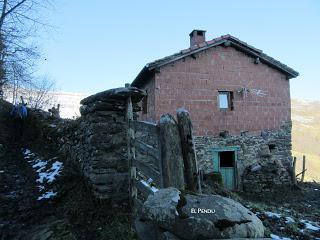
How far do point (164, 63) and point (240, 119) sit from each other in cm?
450

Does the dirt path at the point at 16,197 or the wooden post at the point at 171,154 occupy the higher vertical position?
the wooden post at the point at 171,154

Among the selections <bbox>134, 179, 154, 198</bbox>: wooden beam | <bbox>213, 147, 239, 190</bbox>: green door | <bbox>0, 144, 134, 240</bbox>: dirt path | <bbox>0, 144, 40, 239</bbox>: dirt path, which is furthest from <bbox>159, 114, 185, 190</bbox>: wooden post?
<bbox>213, 147, 239, 190</bbox>: green door

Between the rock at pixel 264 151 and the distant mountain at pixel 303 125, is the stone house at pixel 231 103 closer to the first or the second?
the rock at pixel 264 151

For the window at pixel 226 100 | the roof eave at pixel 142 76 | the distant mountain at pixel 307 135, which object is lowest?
the distant mountain at pixel 307 135

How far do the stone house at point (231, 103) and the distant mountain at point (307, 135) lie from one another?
28.6 m

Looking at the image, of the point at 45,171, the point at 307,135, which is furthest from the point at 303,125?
the point at 45,171

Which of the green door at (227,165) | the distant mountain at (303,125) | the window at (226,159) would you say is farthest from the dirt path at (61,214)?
the distant mountain at (303,125)

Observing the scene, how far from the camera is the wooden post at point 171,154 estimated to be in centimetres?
291

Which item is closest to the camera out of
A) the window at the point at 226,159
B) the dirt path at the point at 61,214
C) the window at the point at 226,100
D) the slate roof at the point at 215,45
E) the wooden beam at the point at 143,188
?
the wooden beam at the point at 143,188

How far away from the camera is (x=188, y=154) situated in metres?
2.97

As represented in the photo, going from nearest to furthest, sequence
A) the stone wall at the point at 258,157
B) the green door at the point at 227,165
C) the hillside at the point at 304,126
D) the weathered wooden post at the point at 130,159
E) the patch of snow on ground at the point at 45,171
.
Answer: the weathered wooden post at the point at 130,159 → the patch of snow on ground at the point at 45,171 → the stone wall at the point at 258,157 → the green door at the point at 227,165 → the hillside at the point at 304,126

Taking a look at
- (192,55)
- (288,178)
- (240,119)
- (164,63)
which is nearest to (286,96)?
(240,119)

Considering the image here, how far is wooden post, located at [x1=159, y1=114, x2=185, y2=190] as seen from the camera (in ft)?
9.53

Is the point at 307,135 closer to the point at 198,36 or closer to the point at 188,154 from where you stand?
the point at 198,36
